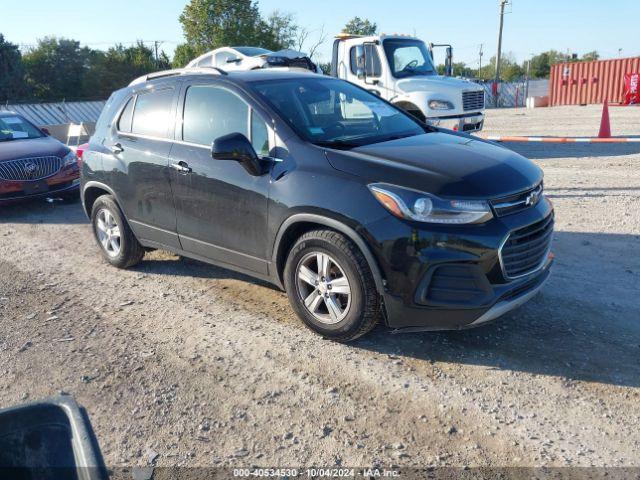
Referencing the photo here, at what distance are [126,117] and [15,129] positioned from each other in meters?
5.33

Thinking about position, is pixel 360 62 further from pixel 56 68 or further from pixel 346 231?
pixel 56 68

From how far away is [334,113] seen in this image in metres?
4.65

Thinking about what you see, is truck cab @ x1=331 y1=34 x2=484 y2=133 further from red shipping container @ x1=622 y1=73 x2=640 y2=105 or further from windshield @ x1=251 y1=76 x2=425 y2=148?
red shipping container @ x1=622 y1=73 x2=640 y2=105

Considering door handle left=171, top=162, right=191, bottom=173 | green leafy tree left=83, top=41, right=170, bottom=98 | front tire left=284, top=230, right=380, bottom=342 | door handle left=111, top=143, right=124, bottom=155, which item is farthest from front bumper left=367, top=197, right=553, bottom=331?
green leafy tree left=83, top=41, right=170, bottom=98

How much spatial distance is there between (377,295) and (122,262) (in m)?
3.14

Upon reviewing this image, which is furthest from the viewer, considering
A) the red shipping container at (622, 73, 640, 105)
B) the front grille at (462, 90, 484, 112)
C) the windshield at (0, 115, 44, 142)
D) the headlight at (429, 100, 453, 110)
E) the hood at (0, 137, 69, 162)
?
→ the red shipping container at (622, 73, 640, 105)

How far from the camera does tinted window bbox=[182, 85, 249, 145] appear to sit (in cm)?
446

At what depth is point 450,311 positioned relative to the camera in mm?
3512

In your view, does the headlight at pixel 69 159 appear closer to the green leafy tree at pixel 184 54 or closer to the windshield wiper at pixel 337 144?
the windshield wiper at pixel 337 144

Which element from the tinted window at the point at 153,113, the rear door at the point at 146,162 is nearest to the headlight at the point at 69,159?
the rear door at the point at 146,162

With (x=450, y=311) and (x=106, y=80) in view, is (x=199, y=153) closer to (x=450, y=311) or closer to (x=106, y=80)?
(x=450, y=311)

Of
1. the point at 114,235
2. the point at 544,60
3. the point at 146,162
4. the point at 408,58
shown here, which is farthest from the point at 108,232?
the point at 544,60

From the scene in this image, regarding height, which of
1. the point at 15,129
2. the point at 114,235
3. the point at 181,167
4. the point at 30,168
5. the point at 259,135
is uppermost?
the point at 259,135

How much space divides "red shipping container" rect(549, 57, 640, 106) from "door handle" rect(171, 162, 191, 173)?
30.0m
